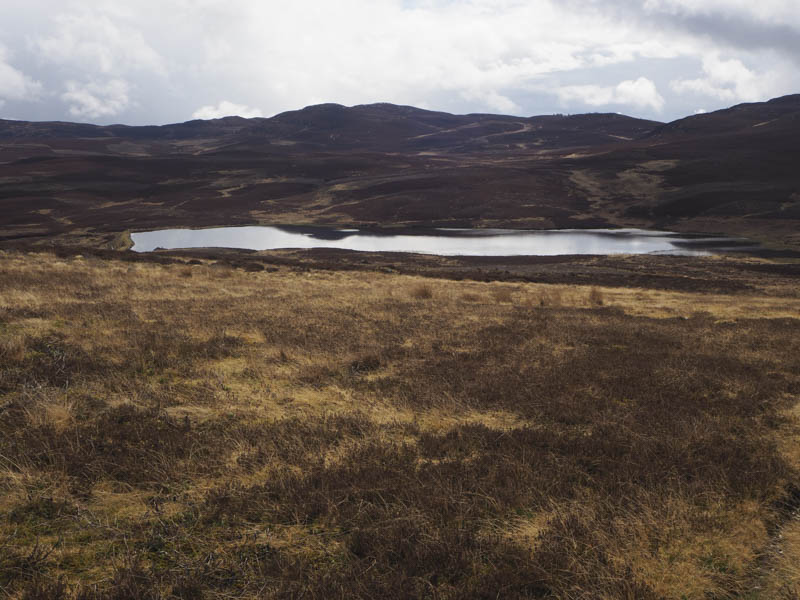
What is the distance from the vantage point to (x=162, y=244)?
3157 inches

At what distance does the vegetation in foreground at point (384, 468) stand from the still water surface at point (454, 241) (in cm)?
6713

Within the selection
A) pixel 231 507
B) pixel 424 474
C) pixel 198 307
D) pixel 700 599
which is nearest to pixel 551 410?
pixel 424 474

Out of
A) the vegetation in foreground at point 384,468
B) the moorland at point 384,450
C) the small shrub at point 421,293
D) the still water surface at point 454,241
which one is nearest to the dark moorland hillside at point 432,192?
the still water surface at point 454,241

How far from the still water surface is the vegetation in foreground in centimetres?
6713

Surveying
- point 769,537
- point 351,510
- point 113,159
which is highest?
point 113,159

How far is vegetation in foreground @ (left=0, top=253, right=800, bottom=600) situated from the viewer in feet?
14.3

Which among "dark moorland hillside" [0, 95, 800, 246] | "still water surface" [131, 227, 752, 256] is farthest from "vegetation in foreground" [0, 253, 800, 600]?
"dark moorland hillside" [0, 95, 800, 246]

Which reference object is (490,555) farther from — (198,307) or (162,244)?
(162,244)

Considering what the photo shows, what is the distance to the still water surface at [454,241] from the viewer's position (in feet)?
261

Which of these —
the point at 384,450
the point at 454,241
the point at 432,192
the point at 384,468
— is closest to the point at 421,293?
the point at 384,450

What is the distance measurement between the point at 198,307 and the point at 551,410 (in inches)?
502

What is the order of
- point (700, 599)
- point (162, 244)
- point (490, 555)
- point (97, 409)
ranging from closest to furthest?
point (700, 599)
point (490, 555)
point (97, 409)
point (162, 244)

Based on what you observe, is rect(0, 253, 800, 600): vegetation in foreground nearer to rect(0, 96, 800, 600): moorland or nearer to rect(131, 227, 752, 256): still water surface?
rect(0, 96, 800, 600): moorland

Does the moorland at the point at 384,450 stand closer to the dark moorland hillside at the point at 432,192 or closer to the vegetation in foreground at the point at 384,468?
the vegetation in foreground at the point at 384,468
